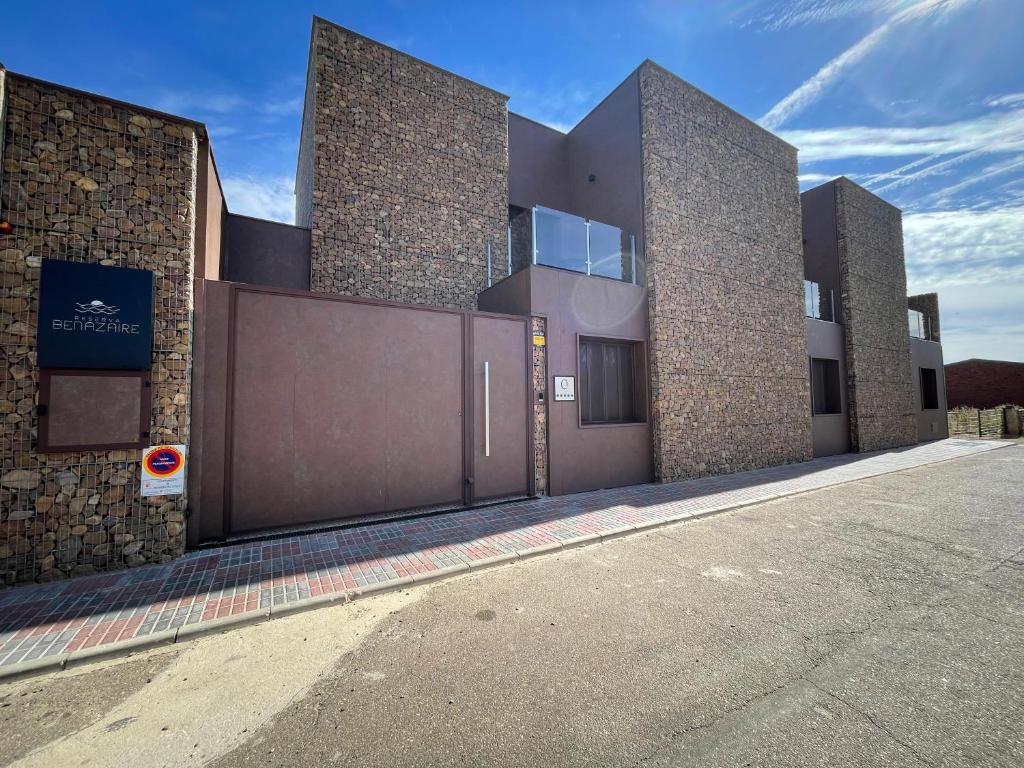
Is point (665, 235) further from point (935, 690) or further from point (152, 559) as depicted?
point (152, 559)

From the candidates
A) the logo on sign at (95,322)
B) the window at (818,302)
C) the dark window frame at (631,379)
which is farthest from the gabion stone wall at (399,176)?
the window at (818,302)

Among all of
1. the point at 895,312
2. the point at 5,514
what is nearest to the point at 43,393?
the point at 5,514

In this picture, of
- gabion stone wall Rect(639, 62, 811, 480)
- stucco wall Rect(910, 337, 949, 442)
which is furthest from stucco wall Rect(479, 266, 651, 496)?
stucco wall Rect(910, 337, 949, 442)


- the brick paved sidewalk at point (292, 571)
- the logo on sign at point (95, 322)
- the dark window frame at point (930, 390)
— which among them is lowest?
the brick paved sidewalk at point (292, 571)

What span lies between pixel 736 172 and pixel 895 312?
35.3ft

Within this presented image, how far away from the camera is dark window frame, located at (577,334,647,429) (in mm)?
7992

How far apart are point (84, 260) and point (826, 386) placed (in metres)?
18.2

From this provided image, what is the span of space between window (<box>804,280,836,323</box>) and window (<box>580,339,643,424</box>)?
7.33 meters

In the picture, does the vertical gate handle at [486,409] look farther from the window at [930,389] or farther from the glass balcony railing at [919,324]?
the window at [930,389]

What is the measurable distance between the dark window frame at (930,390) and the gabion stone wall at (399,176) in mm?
20231

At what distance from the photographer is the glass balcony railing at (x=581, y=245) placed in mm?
→ 7640

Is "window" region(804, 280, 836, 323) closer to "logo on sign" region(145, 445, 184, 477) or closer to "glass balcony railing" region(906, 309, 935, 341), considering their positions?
"glass balcony railing" region(906, 309, 935, 341)

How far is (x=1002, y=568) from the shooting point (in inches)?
165

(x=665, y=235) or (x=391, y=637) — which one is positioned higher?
(x=665, y=235)
